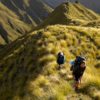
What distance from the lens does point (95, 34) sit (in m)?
37.5

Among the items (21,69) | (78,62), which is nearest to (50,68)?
(21,69)

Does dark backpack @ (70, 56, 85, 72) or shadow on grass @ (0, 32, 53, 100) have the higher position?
dark backpack @ (70, 56, 85, 72)

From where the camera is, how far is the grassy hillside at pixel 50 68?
1009 inches

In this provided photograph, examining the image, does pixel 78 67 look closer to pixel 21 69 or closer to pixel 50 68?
pixel 50 68

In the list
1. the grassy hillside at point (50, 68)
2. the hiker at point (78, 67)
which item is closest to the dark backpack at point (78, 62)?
the hiker at point (78, 67)

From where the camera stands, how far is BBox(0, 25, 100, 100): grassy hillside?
25.6 m

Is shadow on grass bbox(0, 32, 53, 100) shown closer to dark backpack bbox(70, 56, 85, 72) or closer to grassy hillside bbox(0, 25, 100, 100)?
grassy hillside bbox(0, 25, 100, 100)

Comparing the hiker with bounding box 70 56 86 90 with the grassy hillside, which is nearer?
the hiker with bounding box 70 56 86 90

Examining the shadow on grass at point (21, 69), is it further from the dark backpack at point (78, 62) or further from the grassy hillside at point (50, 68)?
the dark backpack at point (78, 62)

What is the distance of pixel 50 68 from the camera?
28.8 m

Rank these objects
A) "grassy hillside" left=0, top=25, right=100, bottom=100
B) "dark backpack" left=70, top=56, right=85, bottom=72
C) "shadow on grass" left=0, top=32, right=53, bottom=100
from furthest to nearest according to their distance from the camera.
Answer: "shadow on grass" left=0, top=32, right=53, bottom=100 < "grassy hillside" left=0, top=25, right=100, bottom=100 < "dark backpack" left=70, top=56, right=85, bottom=72

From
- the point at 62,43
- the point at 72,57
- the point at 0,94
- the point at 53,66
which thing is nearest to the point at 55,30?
the point at 62,43

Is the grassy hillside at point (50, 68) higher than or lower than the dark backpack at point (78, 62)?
lower

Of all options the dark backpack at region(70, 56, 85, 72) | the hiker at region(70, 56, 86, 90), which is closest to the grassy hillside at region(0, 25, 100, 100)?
the hiker at region(70, 56, 86, 90)
